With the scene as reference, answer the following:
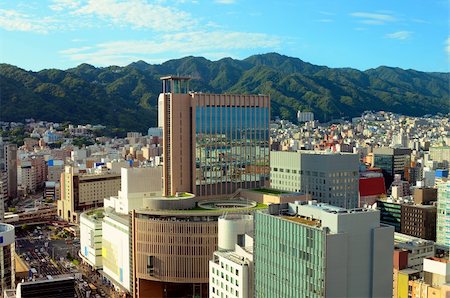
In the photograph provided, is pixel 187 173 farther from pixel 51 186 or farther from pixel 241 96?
pixel 51 186

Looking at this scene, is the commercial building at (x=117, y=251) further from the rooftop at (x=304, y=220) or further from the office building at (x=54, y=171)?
the office building at (x=54, y=171)

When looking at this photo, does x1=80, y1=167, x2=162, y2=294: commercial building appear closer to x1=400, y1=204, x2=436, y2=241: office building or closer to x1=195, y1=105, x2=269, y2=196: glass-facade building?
x1=195, y1=105, x2=269, y2=196: glass-facade building

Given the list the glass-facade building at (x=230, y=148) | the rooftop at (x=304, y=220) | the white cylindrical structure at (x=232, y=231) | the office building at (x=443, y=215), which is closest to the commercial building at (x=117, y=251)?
the glass-facade building at (x=230, y=148)

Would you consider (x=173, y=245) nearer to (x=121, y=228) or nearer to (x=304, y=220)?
(x=121, y=228)

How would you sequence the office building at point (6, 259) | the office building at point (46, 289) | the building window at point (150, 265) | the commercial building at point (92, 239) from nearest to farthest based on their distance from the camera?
the office building at point (46, 289)
the office building at point (6, 259)
the building window at point (150, 265)
the commercial building at point (92, 239)

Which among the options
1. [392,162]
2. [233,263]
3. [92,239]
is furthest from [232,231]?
[392,162]

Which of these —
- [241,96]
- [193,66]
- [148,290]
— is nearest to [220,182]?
[241,96]

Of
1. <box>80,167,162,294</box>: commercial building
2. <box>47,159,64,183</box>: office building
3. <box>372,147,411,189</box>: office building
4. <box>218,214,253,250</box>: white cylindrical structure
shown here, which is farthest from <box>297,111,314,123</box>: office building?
<box>218,214,253,250</box>: white cylindrical structure
